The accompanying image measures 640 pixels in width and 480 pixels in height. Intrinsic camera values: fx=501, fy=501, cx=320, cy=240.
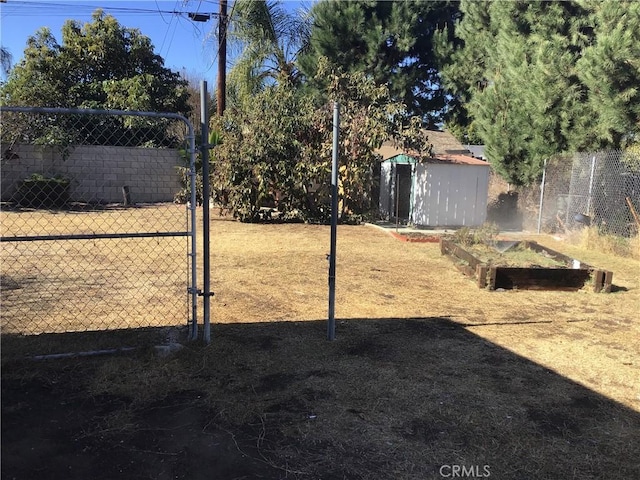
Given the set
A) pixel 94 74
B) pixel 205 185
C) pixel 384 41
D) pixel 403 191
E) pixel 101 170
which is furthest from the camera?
pixel 94 74

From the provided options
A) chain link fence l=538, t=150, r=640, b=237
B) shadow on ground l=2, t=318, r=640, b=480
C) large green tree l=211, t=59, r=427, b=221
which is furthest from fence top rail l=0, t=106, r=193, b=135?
chain link fence l=538, t=150, r=640, b=237

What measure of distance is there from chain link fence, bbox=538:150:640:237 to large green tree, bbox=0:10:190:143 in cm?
1667

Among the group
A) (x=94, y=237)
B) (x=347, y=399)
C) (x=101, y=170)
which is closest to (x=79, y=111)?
(x=94, y=237)

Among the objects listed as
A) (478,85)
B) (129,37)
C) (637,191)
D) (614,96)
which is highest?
(129,37)

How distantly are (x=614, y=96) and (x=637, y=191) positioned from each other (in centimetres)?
221

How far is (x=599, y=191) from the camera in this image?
40.3ft

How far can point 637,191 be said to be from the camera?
1138 centimetres

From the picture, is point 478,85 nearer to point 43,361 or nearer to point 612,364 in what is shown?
point 612,364

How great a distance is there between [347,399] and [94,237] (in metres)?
2.29

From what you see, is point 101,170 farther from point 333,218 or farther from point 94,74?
point 333,218

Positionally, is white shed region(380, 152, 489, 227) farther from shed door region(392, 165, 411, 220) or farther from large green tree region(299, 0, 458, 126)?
large green tree region(299, 0, 458, 126)

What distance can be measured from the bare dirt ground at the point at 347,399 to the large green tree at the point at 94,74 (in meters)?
19.2

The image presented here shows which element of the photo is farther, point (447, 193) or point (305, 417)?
point (447, 193)

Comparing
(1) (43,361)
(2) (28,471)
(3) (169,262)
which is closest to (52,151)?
(3) (169,262)
